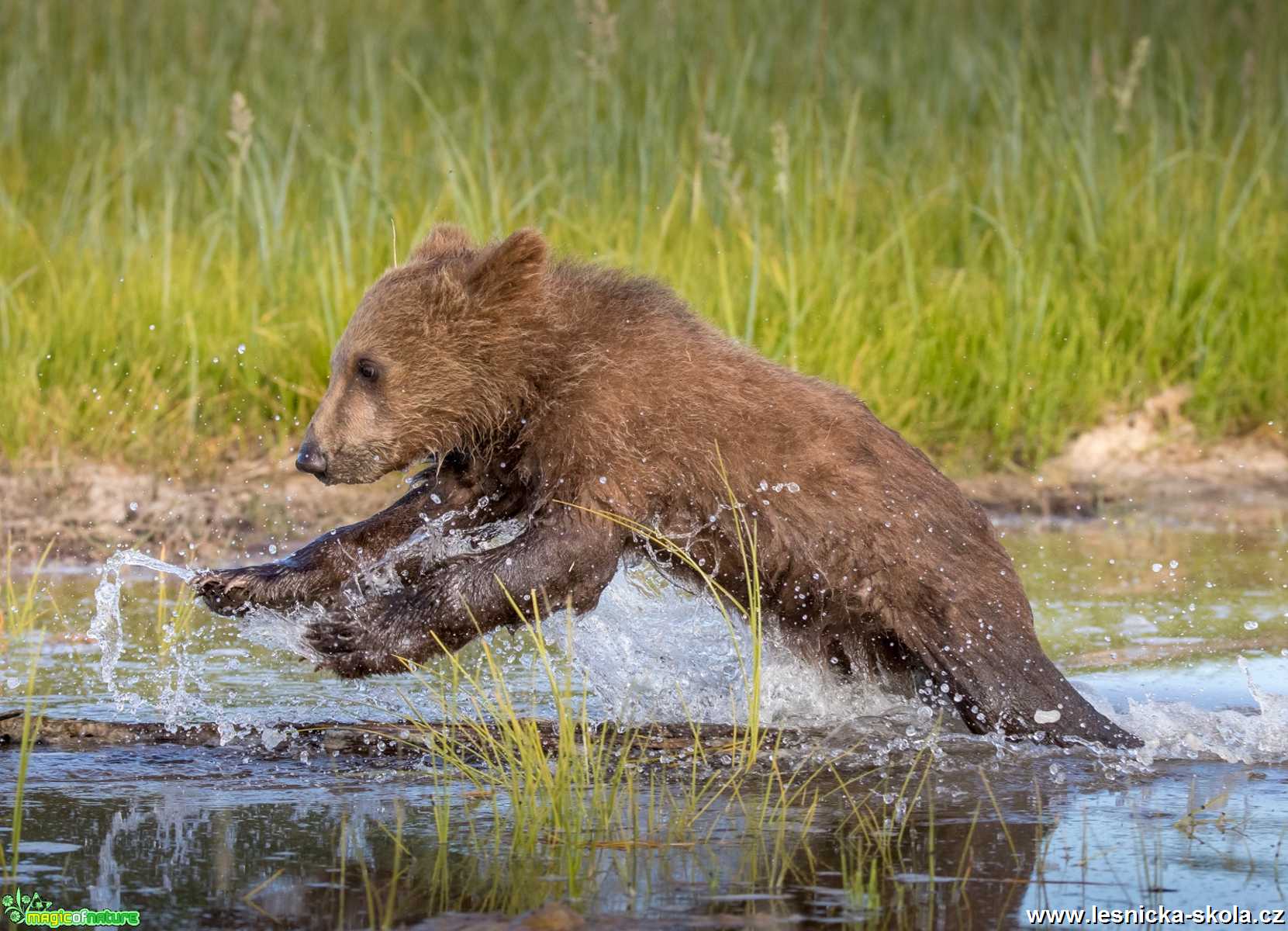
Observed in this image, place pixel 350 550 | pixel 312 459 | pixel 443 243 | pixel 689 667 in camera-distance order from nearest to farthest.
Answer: pixel 312 459 → pixel 350 550 → pixel 443 243 → pixel 689 667

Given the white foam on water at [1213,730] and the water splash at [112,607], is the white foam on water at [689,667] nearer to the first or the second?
the white foam on water at [1213,730]

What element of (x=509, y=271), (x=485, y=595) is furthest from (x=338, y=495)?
(x=485, y=595)

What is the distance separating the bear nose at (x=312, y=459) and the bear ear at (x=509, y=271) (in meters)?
0.63

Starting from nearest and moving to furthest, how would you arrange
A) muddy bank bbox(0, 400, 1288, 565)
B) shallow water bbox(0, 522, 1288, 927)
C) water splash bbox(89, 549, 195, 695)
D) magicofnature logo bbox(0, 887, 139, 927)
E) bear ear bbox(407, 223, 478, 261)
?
magicofnature logo bbox(0, 887, 139, 927) < shallow water bbox(0, 522, 1288, 927) < water splash bbox(89, 549, 195, 695) < bear ear bbox(407, 223, 478, 261) < muddy bank bbox(0, 400, 1288, 565)

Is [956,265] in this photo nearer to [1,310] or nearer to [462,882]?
[1,310]

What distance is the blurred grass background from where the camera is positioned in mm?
8789

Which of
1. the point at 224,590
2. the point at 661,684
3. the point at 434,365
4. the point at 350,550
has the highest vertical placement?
the point at 434,365

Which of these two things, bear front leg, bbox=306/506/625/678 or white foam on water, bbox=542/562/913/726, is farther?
white foam on water, bbox=542/562/913/726

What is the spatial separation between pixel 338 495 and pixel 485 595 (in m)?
3.32

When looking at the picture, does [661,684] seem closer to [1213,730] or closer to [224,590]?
[224,590]

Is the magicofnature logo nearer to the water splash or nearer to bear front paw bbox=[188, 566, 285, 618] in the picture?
the water splash

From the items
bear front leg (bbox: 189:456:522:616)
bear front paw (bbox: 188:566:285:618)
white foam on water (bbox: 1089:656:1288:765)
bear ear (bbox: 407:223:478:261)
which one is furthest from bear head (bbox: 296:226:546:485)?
white foam on water (bbox: 1089:656:1288:765)

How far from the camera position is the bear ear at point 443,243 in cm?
583

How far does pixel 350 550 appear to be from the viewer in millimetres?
5645
